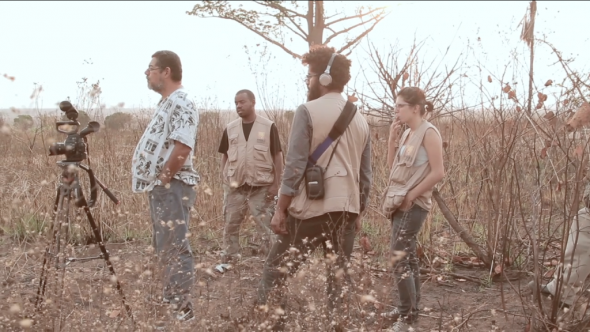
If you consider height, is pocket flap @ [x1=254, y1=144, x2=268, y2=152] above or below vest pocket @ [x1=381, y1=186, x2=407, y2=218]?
above

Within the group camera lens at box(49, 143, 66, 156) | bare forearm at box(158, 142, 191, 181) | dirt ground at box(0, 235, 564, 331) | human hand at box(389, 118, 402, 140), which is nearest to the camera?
dirt ground at box(0, 235, 564, 331)

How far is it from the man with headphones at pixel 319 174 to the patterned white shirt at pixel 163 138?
2.24 feet

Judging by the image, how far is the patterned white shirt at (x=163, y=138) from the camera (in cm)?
339

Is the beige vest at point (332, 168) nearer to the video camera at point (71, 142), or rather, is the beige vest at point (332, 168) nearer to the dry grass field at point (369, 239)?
the dry grass field at point (369, 239)

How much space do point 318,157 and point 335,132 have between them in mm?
161

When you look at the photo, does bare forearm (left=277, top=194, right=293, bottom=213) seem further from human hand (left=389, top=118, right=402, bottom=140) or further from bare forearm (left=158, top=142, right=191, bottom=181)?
human hand (left=389, top=118, right=402, bottom=140)

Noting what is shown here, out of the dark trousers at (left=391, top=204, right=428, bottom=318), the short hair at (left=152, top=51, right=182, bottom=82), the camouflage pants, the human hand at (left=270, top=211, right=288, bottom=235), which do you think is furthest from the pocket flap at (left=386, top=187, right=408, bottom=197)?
the camouflage pants

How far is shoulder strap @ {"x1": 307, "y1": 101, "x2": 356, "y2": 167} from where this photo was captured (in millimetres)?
3100

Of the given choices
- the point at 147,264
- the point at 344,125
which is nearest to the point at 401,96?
the point at 344,125

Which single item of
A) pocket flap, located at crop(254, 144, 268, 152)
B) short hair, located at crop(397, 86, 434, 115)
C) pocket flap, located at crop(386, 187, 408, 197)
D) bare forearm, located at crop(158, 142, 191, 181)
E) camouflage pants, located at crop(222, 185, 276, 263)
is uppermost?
short hair, located at crop(397, 86, 434, 115)

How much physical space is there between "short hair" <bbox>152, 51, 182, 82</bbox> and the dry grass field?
92cm

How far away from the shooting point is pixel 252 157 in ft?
16.6

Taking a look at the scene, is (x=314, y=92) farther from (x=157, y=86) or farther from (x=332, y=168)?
(x=157, y=86)

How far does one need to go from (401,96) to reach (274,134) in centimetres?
186
